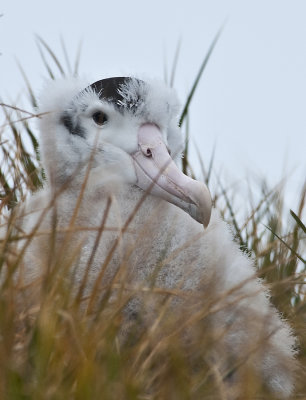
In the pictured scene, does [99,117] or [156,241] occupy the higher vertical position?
[99,117]

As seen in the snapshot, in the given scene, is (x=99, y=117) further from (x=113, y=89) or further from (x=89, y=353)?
(x=89, y=353)

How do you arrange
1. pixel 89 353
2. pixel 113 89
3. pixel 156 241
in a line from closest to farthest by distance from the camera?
pixel 89 353 < pixel 156 241 < pixel 113 89

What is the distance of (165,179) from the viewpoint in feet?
9.00

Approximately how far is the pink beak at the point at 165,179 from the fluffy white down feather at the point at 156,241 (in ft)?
0.14

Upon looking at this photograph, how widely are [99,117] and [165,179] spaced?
52 centimetres

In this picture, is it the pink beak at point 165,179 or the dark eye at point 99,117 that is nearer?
the pink beak at point 165,179

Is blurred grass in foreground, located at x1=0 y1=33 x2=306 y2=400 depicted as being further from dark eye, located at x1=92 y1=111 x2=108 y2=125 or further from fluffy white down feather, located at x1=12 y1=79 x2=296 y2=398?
dark eye, located at x1=92 y1=111 x2=108 y2=125

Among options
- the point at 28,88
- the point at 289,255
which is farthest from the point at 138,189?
the point at 28,88

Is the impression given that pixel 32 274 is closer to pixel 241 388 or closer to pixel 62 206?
pixel 62 206

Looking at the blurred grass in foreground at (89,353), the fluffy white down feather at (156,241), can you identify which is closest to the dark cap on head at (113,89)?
the fluffy white down feather at (156,241)

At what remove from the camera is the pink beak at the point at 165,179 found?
262cm

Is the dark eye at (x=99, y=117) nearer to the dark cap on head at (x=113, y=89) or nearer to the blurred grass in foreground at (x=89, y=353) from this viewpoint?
the dark cap on head at (x=113, y=89)

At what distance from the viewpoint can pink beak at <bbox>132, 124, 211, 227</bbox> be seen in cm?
262

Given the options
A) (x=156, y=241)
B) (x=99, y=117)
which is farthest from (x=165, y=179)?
(x=99, y=117)
